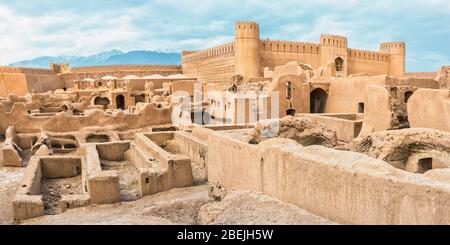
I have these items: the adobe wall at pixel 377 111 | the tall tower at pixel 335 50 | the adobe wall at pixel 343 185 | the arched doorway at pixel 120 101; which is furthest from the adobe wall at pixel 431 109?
the tall tower at pixel 335 50

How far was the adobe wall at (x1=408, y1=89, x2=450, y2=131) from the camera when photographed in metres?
9.00

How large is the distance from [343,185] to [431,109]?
6541mm

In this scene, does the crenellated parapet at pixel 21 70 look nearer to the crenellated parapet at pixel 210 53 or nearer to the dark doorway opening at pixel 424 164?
the crenellated parapet at pixel 210 53

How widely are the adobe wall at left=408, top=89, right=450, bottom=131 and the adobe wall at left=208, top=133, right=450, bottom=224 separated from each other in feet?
18.1

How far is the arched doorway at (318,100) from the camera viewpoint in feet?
65.7

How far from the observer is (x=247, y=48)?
122ft

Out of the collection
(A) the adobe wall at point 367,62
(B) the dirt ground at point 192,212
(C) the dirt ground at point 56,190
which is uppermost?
(A) the adobe wall at point 367,62

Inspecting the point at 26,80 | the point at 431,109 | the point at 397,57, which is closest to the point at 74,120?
the point at 431,109

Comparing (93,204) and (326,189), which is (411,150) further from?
(93,204)

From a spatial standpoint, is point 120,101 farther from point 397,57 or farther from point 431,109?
point 397,57

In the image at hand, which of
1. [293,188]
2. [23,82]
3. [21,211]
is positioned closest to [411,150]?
[293,188]

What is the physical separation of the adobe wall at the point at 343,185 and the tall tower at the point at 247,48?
102 feet

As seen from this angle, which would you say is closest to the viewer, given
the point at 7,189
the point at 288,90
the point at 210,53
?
the point at 7,189

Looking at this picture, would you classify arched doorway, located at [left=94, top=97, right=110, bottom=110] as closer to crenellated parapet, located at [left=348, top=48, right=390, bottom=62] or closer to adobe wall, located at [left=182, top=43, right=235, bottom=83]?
adobe wall, located at [left=182, top=43, right=235, bottom=83]
